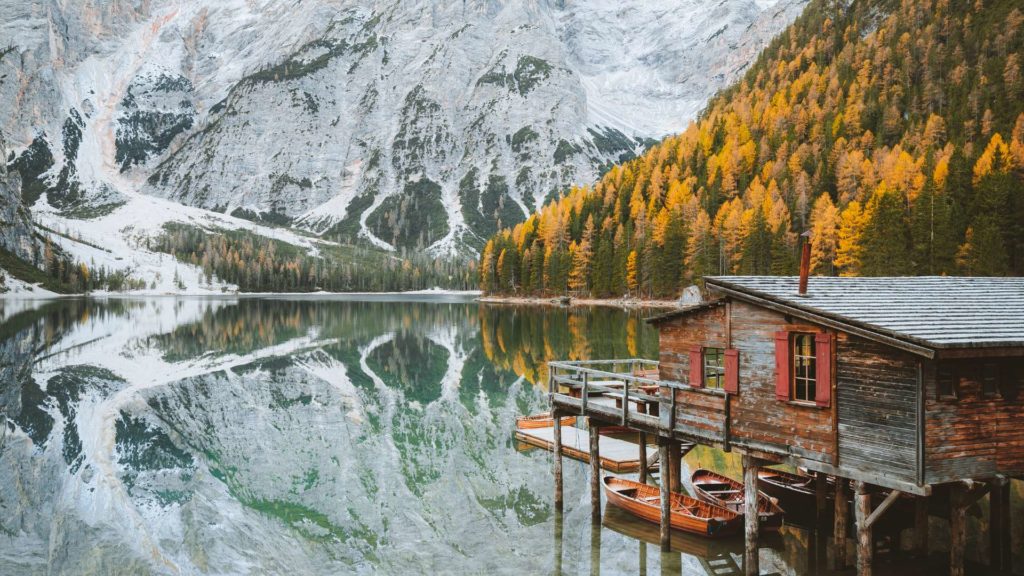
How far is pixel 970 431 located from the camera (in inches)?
638

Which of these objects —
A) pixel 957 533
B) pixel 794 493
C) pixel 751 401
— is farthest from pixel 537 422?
pixel 957 533

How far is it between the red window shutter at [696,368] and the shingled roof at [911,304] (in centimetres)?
203

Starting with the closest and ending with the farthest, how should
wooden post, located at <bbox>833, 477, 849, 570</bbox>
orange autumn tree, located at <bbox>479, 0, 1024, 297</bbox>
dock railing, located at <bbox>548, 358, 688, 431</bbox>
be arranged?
1. wooden post, located at <bbox>833, 477, 849, 570</bbox>
2. dock railing, located at <bbox>548, 358, 688, 431</bbox>
3. orange autumn tree, located at <bbox>479, 0, 1024, 297</bbox>

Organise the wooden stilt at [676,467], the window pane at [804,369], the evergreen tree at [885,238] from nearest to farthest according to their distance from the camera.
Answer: the window pane at [804,369] → the wooden stilt at [676,467] → the evergreen tree at [885,238]

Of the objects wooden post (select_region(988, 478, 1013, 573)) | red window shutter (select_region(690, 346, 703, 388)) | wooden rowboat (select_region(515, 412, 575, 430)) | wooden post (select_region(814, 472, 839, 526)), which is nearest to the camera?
wooden post (select_region(988, 478, 1013, 573))

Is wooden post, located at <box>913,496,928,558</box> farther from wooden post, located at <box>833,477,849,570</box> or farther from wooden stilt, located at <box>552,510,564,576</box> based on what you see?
wooden stilt, located at <box>552,510,564,576</box>

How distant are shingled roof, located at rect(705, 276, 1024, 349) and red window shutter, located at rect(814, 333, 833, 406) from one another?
0.64 m

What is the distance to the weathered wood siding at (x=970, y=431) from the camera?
15648mm

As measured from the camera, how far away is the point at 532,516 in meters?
25.6

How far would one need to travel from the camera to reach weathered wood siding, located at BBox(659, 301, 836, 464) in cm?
1736

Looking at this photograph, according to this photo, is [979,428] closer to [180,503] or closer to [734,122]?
[180,503]

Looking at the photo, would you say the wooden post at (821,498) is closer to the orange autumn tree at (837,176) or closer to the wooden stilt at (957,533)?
the wooden stilt at (957,533)

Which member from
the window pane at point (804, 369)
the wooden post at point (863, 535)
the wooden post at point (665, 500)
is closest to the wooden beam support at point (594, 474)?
the wooden post at point (665, 500)

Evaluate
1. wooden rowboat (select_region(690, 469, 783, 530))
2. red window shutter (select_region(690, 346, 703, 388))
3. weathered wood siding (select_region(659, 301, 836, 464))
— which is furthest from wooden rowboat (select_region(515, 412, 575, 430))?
red window shutter (select_region(690, 346, 703, 388))
